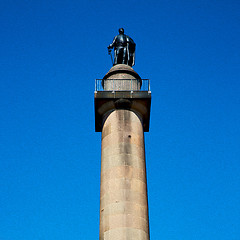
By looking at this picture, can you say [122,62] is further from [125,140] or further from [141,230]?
[141,230]

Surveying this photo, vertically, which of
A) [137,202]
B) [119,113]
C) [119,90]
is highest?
[119,90]

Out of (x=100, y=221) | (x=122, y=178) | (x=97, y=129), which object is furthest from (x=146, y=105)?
(x=100, y=221)

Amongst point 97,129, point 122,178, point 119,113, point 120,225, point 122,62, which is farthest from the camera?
point 122,62

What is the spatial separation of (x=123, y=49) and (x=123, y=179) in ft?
39.3

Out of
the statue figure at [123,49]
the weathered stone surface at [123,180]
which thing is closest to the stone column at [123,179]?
the weathered stone surface at [123,180]

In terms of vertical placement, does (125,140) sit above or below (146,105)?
below

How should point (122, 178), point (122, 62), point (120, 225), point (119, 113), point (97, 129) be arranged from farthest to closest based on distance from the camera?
point (122, 62) → point (97, 129) → point (119, 113) → point (122, 178) → point (120, 225)

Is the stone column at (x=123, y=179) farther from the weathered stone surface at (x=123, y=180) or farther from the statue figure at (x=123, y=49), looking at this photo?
the statue figure at (x=123, y=49)

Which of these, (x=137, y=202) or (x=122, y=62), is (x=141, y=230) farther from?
(x=122, y=62)

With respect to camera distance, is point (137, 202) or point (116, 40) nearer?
point (137, 202)

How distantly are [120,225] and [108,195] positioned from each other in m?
2.06

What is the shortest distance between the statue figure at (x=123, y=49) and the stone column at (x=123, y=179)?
5893 millimetres

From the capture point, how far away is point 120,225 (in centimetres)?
2322

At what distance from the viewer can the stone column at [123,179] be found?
23359mm
